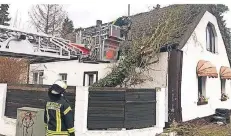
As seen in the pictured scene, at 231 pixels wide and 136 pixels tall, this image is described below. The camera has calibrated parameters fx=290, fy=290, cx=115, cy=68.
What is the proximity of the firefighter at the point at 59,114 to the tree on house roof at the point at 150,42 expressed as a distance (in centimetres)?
594

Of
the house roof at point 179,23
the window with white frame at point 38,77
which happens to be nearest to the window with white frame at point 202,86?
the house roof at point 179,23

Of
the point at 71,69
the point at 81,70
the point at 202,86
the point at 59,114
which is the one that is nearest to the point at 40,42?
the point at 81,70

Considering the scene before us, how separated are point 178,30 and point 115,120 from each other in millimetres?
5428

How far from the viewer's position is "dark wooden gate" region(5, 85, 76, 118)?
1015 cm

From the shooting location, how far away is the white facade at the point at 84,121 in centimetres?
892

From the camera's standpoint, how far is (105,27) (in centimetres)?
1251

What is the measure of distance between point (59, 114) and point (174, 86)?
6.82m

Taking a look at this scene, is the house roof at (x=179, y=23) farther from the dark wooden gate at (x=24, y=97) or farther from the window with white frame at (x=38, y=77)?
the window with white frame at (x=38, y=77)

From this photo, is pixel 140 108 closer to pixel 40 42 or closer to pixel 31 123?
pixel 31 123

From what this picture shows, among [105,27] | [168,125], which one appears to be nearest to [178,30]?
[105,27]

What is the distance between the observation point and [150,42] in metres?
12.0

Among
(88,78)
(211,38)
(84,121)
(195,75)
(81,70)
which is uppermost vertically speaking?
(211,38)

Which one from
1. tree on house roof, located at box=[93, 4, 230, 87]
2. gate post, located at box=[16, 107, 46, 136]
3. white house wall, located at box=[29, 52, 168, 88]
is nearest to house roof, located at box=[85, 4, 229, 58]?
tree on house roof, located at box=[93, 4, 230, 87]

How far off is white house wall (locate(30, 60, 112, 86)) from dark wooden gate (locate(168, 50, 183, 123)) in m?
2.90
